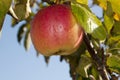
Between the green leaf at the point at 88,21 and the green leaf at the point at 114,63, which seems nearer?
the green leaf at the point at 88,21

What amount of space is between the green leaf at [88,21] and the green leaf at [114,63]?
342mm

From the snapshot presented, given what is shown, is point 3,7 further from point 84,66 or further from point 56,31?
point 84,66

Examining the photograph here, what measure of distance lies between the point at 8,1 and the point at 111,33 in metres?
0.69

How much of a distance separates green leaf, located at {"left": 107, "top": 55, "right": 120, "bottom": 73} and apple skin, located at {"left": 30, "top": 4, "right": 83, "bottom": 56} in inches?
11.0

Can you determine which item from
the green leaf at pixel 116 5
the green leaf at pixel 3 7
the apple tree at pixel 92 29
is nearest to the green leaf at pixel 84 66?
the apple tree at pixel 92 29

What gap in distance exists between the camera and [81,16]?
1.14 meters

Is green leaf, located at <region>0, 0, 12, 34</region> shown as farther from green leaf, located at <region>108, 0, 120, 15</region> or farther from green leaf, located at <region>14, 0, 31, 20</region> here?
green leaf, located at <region>108, 0, 120, 15</region>

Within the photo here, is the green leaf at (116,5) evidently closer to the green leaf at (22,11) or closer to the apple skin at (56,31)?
the apple skin at (56,31)

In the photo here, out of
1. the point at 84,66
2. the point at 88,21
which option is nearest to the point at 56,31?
the point at 88,21

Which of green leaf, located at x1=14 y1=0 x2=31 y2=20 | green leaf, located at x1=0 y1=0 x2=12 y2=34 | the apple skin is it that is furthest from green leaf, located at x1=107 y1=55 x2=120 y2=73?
green leaf, located at x1=0 y1=0 x2=12 y2=34

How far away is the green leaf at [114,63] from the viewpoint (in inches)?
58.8

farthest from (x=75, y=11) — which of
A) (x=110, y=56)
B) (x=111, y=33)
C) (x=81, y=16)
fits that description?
(x=111, y=33)

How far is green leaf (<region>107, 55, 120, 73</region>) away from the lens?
1492 millimetres

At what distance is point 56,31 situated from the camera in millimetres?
1281
